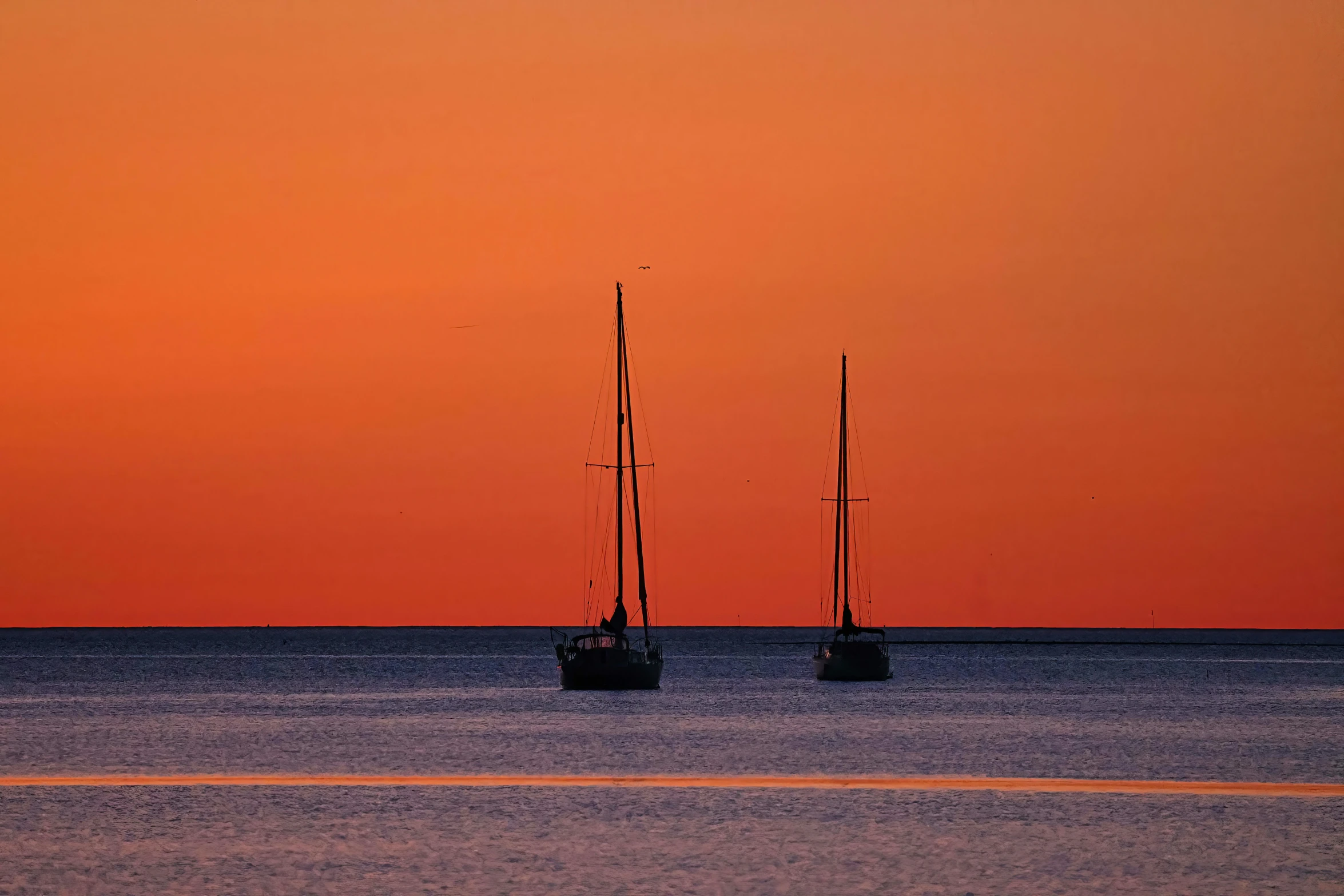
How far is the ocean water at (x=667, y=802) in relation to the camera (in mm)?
25172

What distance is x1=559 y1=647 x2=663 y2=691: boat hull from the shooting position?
3317 inches

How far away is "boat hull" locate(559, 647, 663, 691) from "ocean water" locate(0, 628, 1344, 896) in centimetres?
119

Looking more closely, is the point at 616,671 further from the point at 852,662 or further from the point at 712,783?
the point at 712,783

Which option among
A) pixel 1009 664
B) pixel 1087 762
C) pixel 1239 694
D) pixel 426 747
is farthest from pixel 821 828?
pixel 1009 664

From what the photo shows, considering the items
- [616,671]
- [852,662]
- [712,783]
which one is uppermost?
[712,783]

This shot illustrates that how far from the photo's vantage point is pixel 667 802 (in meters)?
35.9

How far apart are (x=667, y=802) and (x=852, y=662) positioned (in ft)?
226

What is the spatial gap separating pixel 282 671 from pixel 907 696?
73320 millimetres

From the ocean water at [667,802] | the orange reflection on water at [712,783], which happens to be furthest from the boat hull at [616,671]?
the orange reflection on water at [712,783]

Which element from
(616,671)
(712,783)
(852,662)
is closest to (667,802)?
(712,783)

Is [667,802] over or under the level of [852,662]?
over

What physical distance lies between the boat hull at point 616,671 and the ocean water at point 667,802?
46.8 inches

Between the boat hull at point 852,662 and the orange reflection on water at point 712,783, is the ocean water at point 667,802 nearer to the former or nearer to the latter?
the orange reflection on water at point 712,783

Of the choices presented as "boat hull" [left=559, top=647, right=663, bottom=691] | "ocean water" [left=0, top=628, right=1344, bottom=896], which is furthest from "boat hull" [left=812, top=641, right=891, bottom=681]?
"boat hull" [left=559, top=647, right=663, bottom=691]
